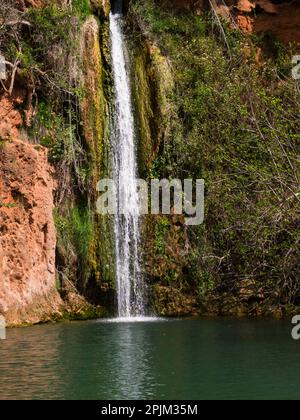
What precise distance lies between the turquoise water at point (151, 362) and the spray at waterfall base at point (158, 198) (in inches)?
223

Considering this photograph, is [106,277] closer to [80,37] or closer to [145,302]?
[145,302]

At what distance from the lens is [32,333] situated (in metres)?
20.9

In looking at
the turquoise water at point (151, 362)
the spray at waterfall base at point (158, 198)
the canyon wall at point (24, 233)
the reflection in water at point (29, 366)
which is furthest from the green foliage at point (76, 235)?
the reflection in water at point (29, 366)

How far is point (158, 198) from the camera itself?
90.0 feet

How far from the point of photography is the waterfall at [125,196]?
1037 inches

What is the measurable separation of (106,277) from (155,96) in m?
6.69

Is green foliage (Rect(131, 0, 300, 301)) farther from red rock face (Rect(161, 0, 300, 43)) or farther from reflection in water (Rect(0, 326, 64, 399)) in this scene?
reflection in water (Rect(0, 326, 64, 399))

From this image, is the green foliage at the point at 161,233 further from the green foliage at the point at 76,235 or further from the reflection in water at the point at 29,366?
the reflection in water at the point at 29,366

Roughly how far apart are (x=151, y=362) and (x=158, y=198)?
12.0 metres

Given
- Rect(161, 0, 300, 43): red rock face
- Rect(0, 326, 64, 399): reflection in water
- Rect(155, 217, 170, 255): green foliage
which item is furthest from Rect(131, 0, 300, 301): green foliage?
Rect(0, 326, 64, 399): reflection in water

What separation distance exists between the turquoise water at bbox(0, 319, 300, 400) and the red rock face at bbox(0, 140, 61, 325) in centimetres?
181

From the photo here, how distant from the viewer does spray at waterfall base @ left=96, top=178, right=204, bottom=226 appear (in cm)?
2692
